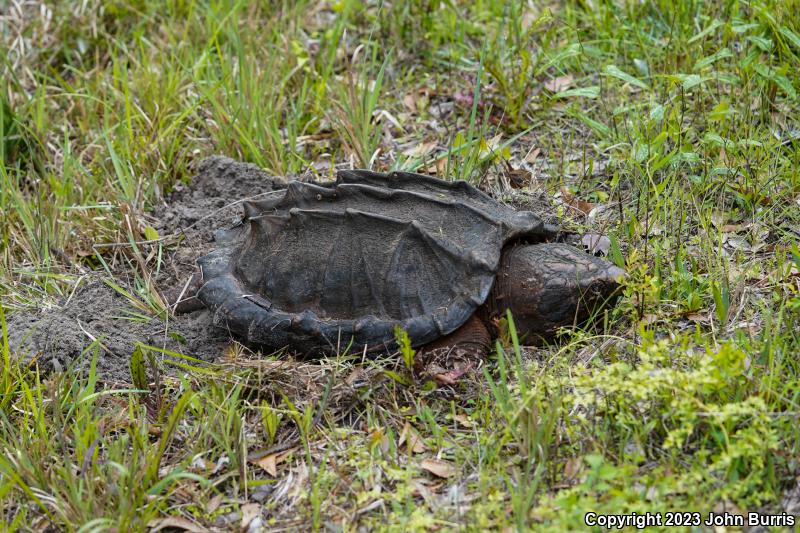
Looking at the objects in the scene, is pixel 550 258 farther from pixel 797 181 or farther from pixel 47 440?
pixel 47 440

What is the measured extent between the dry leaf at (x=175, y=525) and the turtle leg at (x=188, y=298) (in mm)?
1124

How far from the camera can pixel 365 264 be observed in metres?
2.94

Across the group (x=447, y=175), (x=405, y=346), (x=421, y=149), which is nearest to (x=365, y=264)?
(x=405, y=346)

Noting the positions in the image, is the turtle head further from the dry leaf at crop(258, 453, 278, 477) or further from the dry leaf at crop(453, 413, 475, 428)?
the dry leaf at crop(258, 453, 278, 477)

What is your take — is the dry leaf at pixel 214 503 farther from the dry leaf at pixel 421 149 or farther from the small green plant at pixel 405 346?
the dry leaf at pixel 421 149

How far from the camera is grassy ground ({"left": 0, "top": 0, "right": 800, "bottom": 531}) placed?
2305 millimetres

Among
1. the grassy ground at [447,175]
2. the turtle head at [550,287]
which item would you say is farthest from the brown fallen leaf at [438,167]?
the turtle head at [550,287]

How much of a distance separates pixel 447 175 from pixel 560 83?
1105mm

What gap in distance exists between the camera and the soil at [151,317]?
306cm

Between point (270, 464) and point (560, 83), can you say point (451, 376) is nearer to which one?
point (270, 464)

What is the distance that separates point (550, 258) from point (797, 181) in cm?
117

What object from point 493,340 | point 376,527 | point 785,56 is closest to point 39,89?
point 493,340

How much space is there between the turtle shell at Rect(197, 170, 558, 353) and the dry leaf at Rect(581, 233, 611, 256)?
22cm

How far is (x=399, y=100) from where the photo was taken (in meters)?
4.59
